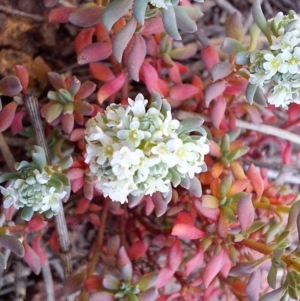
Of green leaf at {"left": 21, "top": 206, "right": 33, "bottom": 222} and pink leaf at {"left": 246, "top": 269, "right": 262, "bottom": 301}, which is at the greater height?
green leaf at {"left": 21, "top": 206, "right": 33, "bottom": 222}

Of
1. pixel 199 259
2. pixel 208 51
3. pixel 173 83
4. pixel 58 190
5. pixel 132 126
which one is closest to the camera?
pixel 132 126

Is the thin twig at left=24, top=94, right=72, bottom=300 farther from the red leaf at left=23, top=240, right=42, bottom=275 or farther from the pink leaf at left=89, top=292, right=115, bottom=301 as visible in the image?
the pink leaf at left=89, top=292, right=115, bottom=301

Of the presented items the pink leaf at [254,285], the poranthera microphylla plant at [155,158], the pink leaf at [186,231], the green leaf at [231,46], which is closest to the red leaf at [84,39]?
the poranthera microphylla plant at [155,158]

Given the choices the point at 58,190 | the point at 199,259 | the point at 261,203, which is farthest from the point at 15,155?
the point at 261,203

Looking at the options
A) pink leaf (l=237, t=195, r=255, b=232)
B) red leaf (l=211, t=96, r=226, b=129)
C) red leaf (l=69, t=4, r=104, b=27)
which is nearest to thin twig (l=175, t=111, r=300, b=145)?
red leaf (l=211, t=96, r=226, b=129)

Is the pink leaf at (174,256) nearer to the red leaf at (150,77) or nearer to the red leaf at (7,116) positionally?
the red leaf at (150,77)

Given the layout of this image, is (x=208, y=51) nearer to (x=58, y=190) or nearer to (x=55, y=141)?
(x=55, y=141)
